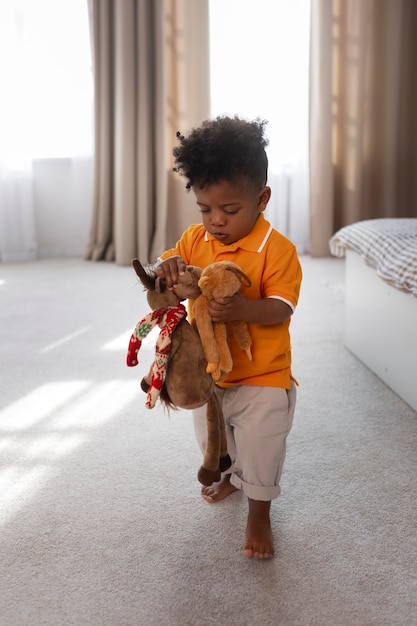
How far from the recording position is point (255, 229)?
1263 millimetres

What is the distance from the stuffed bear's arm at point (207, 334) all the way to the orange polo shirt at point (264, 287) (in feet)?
0.28

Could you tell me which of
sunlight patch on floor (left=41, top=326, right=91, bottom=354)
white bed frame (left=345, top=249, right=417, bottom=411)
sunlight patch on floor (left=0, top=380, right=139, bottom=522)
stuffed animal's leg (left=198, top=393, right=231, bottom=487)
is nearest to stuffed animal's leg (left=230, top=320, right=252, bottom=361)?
stuffed animal's leg (left=198, top=393, right=231, bottom=487)

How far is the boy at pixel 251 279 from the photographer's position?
1.18 metres

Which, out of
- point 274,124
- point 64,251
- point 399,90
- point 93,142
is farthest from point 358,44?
point 64,251

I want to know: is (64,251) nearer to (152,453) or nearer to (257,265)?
(152,453)

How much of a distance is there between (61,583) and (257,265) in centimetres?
65

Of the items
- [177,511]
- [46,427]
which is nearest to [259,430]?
[177,511]

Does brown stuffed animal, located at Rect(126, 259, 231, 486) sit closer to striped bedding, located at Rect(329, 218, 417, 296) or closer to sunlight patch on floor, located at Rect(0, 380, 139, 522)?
sunlight patch on floor, located at Rect(0, 380, 139, 522)

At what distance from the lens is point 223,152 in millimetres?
1165

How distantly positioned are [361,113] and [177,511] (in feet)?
9.79

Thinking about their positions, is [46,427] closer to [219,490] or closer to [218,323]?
[219,490]

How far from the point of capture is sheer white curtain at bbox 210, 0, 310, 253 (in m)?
3.79

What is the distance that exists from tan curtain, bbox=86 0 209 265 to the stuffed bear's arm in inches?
101

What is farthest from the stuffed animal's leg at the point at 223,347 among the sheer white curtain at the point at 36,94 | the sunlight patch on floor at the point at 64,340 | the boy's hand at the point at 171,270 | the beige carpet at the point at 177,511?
the sheer white curtain at the point at 36,94
